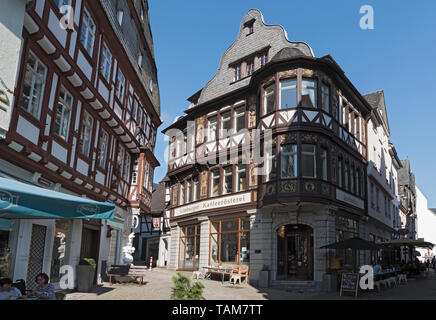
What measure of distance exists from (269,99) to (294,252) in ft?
24.4

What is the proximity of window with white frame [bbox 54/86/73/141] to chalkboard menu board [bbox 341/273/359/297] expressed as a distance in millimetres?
11058

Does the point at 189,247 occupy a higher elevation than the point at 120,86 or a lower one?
lower

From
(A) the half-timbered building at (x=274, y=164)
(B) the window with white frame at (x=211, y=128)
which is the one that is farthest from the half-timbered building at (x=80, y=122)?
(A) the half-timbered building at (x=274, y=164)

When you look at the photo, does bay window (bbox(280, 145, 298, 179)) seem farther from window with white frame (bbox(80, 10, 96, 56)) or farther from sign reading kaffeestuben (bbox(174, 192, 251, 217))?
window with white frame (bbox(80, 10, 96, 56))

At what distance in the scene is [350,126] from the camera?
22578 millimetres

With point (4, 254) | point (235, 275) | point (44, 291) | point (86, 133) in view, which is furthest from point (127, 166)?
point (44, 291)

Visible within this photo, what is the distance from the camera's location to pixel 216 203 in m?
22.8

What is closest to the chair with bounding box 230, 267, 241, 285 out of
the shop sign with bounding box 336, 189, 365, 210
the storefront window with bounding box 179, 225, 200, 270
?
the storefront window with bounding box 179, 225, 200, 270

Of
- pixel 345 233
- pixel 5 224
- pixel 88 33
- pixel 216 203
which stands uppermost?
pixel 88 33

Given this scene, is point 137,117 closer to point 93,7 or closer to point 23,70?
point 93,7

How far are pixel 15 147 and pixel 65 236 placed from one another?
16.8ft

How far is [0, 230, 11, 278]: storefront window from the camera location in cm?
916

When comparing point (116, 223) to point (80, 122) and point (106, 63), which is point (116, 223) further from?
point (106, 63)

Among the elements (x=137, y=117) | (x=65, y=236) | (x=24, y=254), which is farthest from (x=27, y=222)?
(x=137, y=117)
